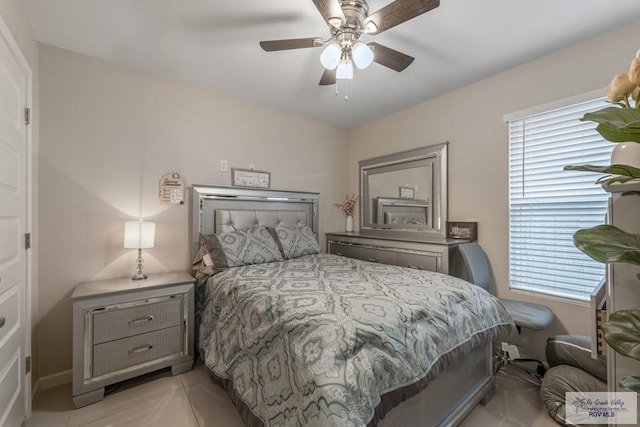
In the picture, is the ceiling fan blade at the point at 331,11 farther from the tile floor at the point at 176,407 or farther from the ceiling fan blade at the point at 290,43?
the tile floor at the point at 176,407

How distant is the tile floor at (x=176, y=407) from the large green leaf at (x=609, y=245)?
1.51 metres

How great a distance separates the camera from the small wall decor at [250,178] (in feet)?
9.78

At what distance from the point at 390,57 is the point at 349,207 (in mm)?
2356

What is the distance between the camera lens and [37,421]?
1659 mm

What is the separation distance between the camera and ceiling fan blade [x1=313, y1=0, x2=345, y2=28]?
141 cm

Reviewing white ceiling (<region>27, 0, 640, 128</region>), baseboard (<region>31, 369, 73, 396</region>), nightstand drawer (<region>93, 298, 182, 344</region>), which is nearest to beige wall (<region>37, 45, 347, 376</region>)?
baseboard (<region>31, 369, 73, 396</region>)

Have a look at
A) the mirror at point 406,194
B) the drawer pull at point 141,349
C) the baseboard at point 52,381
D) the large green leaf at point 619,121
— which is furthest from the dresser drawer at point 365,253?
the baseboard at point 52,381

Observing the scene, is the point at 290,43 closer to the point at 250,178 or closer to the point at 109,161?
the point at 250,178

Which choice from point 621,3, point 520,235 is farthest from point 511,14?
point 520,235

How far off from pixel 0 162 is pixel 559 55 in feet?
12.2

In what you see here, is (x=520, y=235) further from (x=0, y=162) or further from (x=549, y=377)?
(x=0, y=162)

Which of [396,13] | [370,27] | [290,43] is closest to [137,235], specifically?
[290,43]

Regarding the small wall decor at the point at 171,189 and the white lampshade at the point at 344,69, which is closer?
the white lampshade at the point at 344,69

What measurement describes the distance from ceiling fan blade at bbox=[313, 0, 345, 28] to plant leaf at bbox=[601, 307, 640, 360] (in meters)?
1.69
